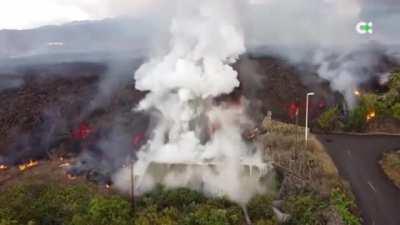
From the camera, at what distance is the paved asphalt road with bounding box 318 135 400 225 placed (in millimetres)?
36031

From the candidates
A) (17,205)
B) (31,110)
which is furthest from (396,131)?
(31,110)

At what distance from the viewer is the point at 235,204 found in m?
38.7

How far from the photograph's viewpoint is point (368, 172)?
42469 mm

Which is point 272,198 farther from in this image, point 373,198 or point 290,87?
point 290,87

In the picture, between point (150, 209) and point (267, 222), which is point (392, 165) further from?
point (150, 209)

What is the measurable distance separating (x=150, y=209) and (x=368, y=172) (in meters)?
19.7

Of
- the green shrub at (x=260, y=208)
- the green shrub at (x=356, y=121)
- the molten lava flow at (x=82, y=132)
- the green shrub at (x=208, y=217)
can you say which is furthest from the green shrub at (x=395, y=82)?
the molten lava flow at (x=82, y=132)

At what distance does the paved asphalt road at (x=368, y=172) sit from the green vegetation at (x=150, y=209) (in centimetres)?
229

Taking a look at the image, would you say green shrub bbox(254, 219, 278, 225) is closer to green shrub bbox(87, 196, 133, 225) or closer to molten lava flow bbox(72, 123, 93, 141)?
green shrub bbox(87, 196, 133, 225)

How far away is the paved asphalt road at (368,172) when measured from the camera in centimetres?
3603

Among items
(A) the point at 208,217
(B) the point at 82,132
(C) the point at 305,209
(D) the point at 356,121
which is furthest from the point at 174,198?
(B) the point at 82,132

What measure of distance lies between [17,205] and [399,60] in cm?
7947

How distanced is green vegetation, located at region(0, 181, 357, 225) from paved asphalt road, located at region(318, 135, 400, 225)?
2292mm

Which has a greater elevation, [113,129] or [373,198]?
[113,129]
